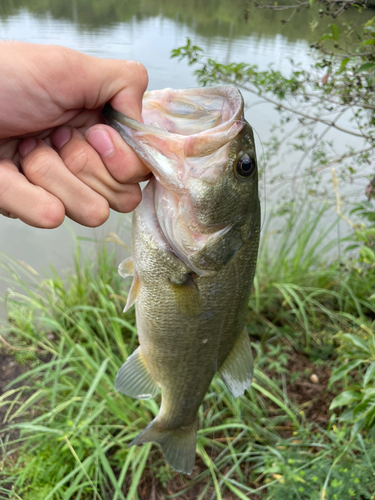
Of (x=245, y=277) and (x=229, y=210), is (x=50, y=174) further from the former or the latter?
(x=245, y=277)

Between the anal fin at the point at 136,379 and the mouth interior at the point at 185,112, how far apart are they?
0.96m

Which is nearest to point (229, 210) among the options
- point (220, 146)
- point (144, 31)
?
point (220, 146)

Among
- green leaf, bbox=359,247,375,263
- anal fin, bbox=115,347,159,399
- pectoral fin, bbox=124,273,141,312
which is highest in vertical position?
pectoral fin, bbox=124,273,141,312

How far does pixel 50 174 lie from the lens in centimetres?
102

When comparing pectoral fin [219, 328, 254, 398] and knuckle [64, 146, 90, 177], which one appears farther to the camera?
pectoral fin [219, 328, 254, 398]

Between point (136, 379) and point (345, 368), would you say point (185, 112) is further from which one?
point (345, 368)

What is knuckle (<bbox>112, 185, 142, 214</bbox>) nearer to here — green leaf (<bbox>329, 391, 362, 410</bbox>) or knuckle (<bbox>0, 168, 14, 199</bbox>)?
knuckle (<bbox>0, 168, 14, 199</bbox>)

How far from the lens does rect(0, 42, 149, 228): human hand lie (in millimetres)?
910

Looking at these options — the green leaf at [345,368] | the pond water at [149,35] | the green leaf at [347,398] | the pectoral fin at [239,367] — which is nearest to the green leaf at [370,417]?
the green leaf at [347,398]

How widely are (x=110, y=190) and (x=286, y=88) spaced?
7.58 feet

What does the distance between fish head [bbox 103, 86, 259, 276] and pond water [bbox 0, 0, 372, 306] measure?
2.66m

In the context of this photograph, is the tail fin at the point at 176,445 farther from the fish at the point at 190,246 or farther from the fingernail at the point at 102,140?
the fingernail at the point at 102,140

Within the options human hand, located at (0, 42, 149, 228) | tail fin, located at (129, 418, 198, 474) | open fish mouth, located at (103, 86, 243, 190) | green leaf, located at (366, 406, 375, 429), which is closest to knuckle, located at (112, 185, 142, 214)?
human hand, located at (0, 42, 149, 228)

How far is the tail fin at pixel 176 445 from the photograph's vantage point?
155 cm
